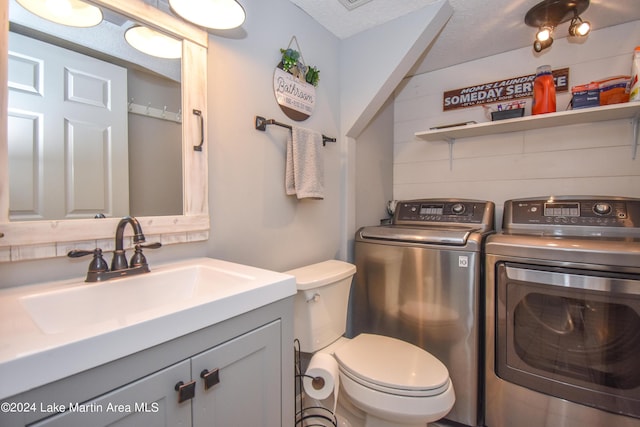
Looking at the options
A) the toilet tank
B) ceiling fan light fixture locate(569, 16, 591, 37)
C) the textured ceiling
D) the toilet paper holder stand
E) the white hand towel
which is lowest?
the toilet paper holder stand

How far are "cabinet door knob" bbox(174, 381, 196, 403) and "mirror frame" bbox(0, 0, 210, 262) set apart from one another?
558 millimetres

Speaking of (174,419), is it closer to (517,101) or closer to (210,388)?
(210,388)

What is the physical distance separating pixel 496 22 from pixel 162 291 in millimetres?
2225

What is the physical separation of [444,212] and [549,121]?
807 mm

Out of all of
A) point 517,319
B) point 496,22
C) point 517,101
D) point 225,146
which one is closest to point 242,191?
point 225,146

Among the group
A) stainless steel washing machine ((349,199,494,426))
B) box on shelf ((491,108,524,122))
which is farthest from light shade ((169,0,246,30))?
box on shelf ((491,108,524,122))

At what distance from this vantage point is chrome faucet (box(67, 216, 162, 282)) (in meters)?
0.86

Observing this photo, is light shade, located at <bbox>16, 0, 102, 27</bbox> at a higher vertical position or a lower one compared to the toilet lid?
higher

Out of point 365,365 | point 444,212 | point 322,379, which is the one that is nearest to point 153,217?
point 322,379

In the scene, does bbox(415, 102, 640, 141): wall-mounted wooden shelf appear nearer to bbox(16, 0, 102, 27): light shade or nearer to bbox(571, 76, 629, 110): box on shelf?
bbox(571, 76, 629, 110): box on shelf

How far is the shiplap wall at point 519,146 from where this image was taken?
5.73 ft

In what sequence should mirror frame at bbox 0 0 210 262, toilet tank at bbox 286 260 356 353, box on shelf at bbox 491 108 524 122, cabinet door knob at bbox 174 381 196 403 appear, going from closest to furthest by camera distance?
1. cabinet door knob at bbox 174 381 196 403
2. mirror frame at bbox 0 0 210 262
3. toilet tank at bbox 286 260 356 353
4. box on shelf at bbox 491 108 524 122

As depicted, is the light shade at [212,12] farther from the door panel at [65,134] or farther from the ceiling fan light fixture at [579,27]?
the ceiling fan light fixture at [579,27]

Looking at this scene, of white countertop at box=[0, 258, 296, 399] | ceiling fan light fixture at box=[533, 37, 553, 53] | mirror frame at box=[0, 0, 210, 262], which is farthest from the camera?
ceiling fan light fixture at box=[533, 37, 553, 53]
